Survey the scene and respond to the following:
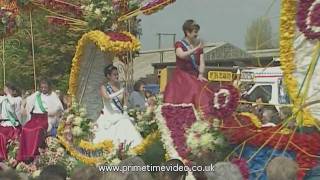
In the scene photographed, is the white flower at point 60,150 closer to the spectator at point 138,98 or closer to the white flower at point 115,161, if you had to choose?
the spectator at point 138,98

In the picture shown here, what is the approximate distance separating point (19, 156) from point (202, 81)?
3.71 metres

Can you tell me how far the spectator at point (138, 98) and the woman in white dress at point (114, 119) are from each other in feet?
1.73

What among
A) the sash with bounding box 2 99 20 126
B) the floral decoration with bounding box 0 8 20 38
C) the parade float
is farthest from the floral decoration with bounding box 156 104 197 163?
the floral decoration with bounding box 0 8 20 38

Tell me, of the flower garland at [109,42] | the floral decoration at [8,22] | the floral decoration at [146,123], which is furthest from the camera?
the floral decoration at [8,22]

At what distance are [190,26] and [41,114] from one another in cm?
380

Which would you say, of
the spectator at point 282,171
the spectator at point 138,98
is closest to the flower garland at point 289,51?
the spectator at point 282,171

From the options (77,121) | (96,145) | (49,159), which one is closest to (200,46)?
(96,145)

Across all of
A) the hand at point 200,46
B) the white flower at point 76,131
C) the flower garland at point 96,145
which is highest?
the hand at point 200,46

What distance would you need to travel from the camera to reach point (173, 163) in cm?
479

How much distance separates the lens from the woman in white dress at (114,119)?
26.7 feet

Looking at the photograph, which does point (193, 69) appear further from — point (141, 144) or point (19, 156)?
point (19, 156)

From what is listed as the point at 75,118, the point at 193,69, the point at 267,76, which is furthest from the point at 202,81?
the point at 267,76

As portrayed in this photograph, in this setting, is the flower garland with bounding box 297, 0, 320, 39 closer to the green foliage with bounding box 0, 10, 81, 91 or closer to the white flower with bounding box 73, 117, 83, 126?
the white flower with bounding box 73, 117, 83, 126

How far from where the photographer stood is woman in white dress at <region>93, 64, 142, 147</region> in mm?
8125
